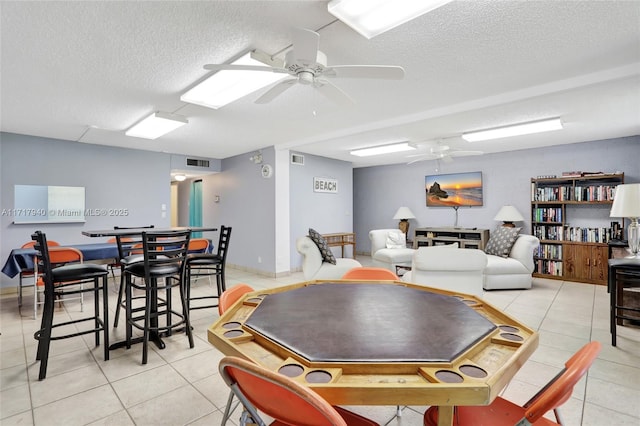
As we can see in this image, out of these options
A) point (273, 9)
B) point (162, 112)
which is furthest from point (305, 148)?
point (273, 9)

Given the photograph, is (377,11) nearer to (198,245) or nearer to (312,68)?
(312,68)

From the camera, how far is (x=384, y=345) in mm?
1150

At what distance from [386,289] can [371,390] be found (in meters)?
1.13

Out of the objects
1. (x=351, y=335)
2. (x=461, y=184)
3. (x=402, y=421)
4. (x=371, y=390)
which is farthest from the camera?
(x=461, y=184)

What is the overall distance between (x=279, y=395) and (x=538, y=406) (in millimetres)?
729

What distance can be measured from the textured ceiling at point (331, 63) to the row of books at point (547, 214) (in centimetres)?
161

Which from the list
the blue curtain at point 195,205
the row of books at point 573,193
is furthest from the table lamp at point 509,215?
the blue curtain at point 195,205

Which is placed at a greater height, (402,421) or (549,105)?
(549,105)

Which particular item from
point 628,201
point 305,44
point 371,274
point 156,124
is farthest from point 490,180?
point 156,124

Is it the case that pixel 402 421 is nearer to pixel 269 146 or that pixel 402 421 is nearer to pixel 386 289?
pixel 386 289

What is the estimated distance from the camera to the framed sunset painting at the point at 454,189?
22.2 ft

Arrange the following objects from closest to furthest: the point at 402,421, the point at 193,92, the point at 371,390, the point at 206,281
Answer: the point at 371,390 → the point at 402,421 → the point at 193,92 → the point at 206,281

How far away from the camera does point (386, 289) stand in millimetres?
2002

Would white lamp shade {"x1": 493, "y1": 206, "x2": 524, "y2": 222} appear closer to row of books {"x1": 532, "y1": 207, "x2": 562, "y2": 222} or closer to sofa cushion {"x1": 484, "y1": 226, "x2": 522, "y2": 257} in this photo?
row of books {"x1": 532, "y1": 207, "x2": 562, "y2": 222}
